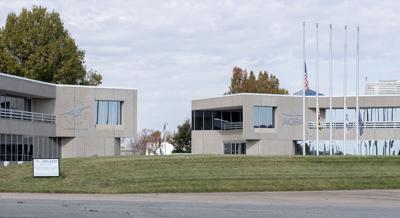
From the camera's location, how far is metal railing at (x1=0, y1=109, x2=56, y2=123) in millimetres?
52856

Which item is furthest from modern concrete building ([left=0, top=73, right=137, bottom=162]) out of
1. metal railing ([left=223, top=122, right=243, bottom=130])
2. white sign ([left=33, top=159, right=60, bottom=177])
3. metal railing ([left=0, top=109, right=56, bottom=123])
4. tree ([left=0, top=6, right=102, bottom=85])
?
white sign ([left=33, top=159, right=60, bottom=177])

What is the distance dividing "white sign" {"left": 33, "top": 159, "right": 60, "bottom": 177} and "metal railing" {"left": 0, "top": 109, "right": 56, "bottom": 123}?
21281 mm

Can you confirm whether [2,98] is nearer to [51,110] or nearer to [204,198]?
[51,110]

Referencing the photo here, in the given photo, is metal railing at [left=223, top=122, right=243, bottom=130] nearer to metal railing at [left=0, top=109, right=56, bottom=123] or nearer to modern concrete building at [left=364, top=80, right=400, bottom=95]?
modern concrete building at [left=364, top=80, right=400, bottom=95]

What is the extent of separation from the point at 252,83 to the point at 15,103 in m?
46.2

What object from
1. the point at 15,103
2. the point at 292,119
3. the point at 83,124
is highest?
the point at 15,103

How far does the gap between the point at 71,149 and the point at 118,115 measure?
4.93 metres

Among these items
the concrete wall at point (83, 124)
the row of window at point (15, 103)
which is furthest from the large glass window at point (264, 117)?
the row of window at point (15, 103)

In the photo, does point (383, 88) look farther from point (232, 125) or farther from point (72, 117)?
point (72, 117)

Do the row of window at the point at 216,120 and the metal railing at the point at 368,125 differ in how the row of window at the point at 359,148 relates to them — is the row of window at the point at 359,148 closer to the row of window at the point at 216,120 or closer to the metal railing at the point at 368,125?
the metal railing at the point at 368,125

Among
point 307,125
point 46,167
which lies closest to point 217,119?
point 307,125

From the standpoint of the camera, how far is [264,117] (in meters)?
68.2

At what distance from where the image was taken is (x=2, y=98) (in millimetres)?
54688

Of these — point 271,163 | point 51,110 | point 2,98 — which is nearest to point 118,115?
point 51,110
